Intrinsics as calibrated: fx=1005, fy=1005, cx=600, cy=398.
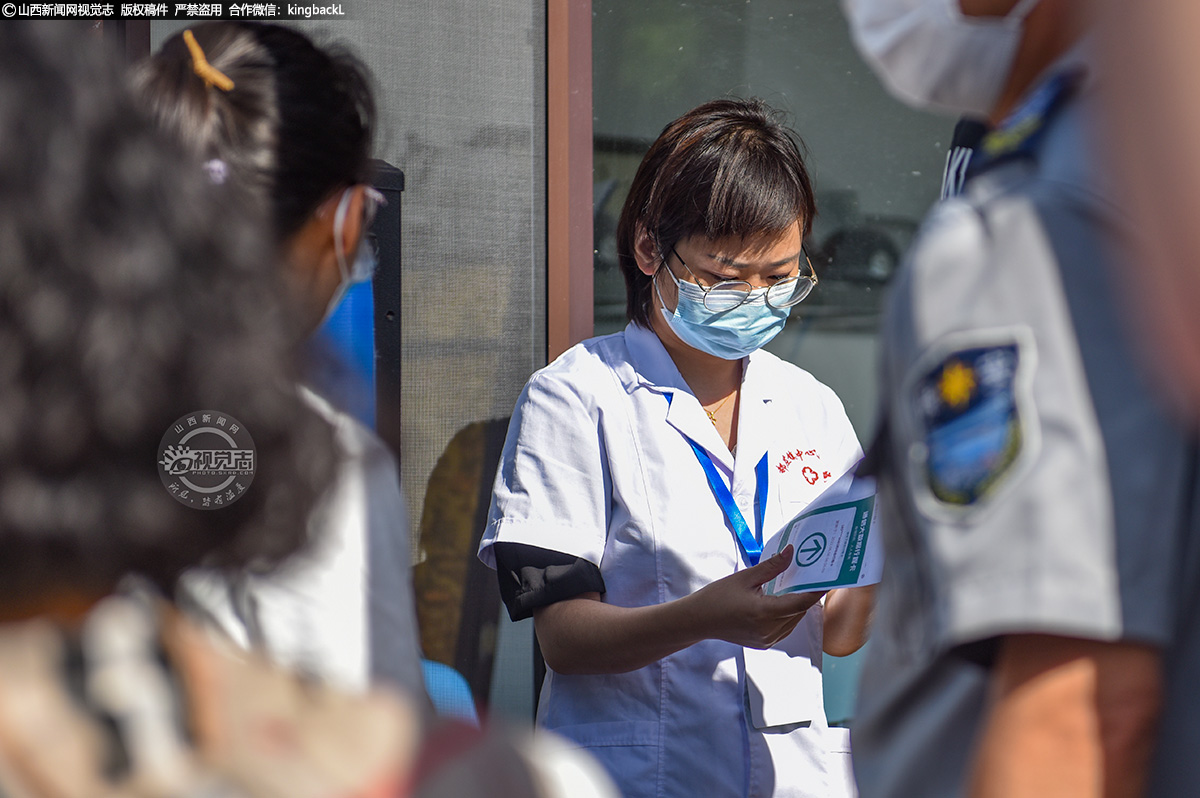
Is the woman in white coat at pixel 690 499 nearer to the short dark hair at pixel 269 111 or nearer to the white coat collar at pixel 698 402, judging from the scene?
the white coat collar at pixel 698 402

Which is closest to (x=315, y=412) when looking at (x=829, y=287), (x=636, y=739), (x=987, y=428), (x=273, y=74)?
(x=987, y=428)

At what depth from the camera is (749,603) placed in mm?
1682

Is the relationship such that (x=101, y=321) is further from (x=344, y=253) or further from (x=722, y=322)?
(x=722, y=322)

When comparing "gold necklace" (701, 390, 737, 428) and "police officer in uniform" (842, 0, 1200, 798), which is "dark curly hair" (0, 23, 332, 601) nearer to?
"police officer in uniform" (842, 0, 1200, 798)

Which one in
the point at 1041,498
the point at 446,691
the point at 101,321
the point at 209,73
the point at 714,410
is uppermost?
the point at 209,73

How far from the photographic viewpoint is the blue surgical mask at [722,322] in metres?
2.09

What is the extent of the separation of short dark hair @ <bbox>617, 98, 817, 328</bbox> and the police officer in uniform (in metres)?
1.30

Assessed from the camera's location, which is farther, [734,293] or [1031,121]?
[734,293]

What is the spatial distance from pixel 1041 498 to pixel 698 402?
4.82 feet

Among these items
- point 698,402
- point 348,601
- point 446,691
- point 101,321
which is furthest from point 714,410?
point 101,321

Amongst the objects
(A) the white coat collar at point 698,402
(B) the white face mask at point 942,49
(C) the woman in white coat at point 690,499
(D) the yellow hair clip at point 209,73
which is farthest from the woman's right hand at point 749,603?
(D) the yellow hair clip at point 209,73

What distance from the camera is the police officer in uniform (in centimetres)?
67

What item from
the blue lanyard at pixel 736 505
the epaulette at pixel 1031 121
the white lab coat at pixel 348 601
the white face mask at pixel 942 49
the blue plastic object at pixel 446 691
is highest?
the white face mask at pixel 942 49

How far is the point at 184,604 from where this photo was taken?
0.71 meters
